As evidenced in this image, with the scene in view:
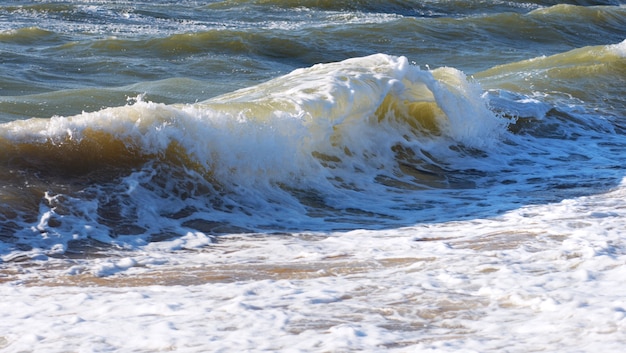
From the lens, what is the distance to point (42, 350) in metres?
3.52

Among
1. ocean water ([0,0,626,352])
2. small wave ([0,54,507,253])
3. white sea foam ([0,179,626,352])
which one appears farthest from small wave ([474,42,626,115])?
white sea foam ([0,179,626,352])

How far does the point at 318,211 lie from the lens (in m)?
6.30

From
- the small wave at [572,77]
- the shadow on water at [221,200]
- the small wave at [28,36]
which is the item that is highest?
the small wave at [28,36]

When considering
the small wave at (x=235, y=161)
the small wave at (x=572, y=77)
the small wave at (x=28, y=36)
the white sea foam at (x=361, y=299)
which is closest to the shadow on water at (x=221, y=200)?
the small wave at (x=235, y=161)

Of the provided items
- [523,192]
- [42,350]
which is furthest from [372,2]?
[42,350]

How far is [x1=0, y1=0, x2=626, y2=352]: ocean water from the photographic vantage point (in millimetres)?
3752

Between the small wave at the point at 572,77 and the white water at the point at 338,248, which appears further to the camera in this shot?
the small wave at the point at 572,77

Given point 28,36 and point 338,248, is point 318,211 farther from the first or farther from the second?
point 28,36

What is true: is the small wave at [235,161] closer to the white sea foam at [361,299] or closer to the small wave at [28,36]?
the white sea foam at [361,299]

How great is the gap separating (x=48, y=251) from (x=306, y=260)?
1.41 meters

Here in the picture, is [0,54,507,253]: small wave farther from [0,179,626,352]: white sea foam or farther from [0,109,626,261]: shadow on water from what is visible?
[0,179,626,352]: white sea foam

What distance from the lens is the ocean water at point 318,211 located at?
12.3 feet

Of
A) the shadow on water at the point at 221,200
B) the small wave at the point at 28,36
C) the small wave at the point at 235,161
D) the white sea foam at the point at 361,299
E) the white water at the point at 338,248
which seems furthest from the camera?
the small wave at the point at 28,36

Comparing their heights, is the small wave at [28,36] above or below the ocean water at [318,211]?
above
